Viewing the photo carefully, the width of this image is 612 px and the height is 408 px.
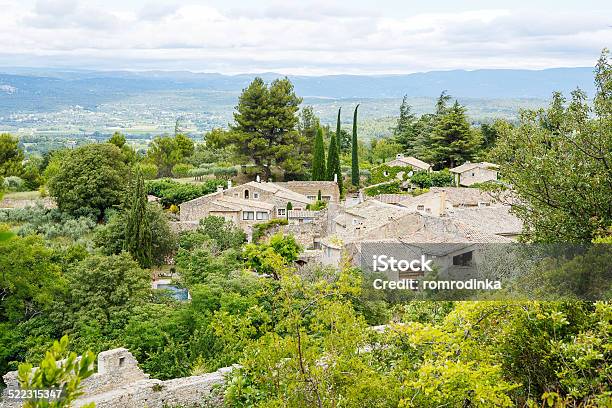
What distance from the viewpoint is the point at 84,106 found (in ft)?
506

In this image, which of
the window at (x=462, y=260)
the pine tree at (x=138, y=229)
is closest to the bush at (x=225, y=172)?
the pine tree at (x=138, y=229)

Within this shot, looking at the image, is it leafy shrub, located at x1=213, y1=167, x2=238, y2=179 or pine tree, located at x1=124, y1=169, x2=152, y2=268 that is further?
leafy shrub, located at x1=213, y1=167, x2=238, y2=179

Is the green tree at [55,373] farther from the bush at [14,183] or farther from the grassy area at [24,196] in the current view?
the bush at [14,183]

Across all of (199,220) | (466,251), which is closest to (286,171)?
(199,220)

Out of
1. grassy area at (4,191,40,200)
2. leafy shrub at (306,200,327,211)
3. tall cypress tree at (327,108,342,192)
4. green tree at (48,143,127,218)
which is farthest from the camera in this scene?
tall cypress tree at (327,108,342,192)

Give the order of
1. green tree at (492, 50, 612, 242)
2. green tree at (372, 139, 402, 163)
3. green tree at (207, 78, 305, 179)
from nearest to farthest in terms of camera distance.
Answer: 1. green tree at (492, 50, 612, 242)
2. green tree at (207, 78, 305, 179)
3. green tree at (372, 139, 402, 163)

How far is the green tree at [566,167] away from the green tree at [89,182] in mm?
22468

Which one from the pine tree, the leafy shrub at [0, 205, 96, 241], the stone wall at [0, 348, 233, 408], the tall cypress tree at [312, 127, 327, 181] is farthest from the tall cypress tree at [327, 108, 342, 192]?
the stone wall at [0, 348, 233, 408]

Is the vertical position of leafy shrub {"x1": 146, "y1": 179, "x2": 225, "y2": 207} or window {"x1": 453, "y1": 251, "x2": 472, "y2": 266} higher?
window {"x1": 453, "y1": 251, "x2": 472, "y2": 266}

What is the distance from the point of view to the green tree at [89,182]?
2943 centimetres

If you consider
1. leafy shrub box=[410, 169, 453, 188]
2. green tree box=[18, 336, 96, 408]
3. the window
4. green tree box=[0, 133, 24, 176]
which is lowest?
leafy shrub box=[410, 169, 453, 188]

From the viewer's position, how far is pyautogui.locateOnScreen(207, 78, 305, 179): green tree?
39125mm

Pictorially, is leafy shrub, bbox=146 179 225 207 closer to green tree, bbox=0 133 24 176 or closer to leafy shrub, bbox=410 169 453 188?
green tree, bbox=0 133 24 176

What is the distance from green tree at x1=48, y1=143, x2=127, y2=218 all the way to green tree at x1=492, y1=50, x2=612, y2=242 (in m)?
22.5
